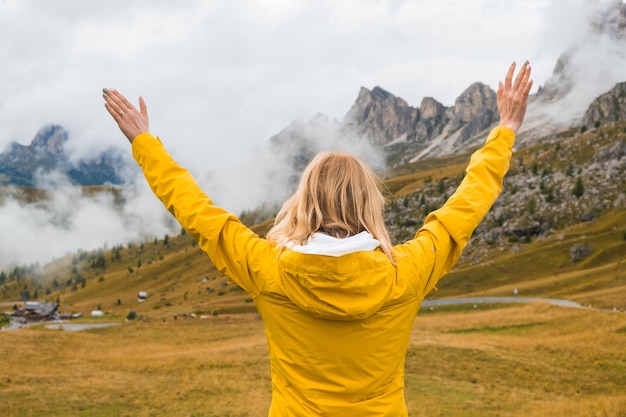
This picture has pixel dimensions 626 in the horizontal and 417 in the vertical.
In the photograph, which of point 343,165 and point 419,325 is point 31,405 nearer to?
point 343,165

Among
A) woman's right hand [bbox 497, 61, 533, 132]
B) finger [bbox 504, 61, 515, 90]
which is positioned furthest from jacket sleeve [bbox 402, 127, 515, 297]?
finger [bbox 504, 61, 515, 90]

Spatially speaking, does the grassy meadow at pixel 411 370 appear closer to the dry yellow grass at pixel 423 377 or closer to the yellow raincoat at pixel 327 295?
the dry yellow grass at pixel 423 377

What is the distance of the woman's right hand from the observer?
5340 millimetres

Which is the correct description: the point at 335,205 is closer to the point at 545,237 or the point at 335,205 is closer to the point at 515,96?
the point at 515,96

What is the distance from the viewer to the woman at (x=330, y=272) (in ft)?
13.0

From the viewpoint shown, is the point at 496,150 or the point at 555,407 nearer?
the point at 496,150

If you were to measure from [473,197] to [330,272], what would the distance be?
66.2 inches

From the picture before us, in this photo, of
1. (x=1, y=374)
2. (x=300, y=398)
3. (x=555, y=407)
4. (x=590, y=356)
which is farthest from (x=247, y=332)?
(x=300, y=398)

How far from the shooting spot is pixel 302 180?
179 inches

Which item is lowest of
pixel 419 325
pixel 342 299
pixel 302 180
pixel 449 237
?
pixel 419 325

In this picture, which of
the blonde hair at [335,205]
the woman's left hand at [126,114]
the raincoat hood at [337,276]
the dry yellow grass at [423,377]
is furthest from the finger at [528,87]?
the dry yellow grass at [423,377]

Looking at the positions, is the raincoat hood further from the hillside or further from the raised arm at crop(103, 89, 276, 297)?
the hillside

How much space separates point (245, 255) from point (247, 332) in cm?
5692

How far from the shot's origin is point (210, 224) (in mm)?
4215
